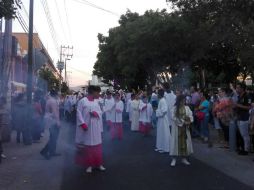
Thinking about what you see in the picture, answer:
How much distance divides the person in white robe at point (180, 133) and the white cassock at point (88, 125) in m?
1.85

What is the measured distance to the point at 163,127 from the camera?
46.0ft

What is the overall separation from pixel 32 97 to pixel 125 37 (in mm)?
24682

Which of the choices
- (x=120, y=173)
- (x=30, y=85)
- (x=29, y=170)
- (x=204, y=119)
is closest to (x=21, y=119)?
(x=30, y=85)

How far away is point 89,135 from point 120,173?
1.07 m

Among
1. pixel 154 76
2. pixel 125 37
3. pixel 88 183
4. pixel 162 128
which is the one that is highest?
pixel 125 37

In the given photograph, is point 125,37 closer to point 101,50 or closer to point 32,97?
point 101,50

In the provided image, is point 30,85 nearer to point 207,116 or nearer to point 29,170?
point 207,116

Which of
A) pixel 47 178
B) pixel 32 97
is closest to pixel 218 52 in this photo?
pixel 32 97

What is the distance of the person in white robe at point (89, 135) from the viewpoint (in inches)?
416

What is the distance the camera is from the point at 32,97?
1705 centimetres

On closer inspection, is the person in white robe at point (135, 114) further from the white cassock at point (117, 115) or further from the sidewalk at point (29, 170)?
the sidewalk at point (29, 170)

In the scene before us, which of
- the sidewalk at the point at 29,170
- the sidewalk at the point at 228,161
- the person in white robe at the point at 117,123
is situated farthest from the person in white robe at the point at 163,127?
the person in white robe at the point at 117,123

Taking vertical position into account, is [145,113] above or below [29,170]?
above

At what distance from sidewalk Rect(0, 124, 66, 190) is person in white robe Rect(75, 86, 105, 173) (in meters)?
0.62
